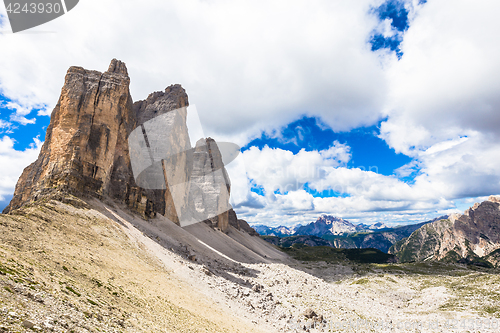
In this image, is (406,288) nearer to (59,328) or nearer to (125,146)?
(59,328)

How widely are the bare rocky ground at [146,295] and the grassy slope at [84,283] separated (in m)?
0.08

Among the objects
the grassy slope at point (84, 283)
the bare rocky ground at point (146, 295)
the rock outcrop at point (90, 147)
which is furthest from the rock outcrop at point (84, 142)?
the grassy slope at point (84, 283)

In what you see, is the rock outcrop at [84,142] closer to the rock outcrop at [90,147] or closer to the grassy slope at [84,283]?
the rock outcrop at [90,147]

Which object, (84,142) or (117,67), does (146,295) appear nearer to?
(84,142)

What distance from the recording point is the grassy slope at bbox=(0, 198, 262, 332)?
38.1ft

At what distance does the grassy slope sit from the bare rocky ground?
0.27 ft

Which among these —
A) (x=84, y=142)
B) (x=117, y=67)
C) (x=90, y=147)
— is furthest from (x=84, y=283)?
(x=117, y=67)

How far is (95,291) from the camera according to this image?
17469mm

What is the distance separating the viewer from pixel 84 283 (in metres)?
18.0

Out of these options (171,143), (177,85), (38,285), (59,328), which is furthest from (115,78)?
(59,328)

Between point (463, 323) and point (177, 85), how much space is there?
109080mm

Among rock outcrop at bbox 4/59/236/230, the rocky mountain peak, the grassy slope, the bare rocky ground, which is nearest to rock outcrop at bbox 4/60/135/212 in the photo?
rock outcrop at bbox 4/59/236/230

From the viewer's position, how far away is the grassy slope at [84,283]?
11.6 metres

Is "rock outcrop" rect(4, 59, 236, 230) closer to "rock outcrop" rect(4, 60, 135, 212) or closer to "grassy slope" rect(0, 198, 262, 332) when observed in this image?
"rock outcrop" rect(4, 60, 135, 212)
